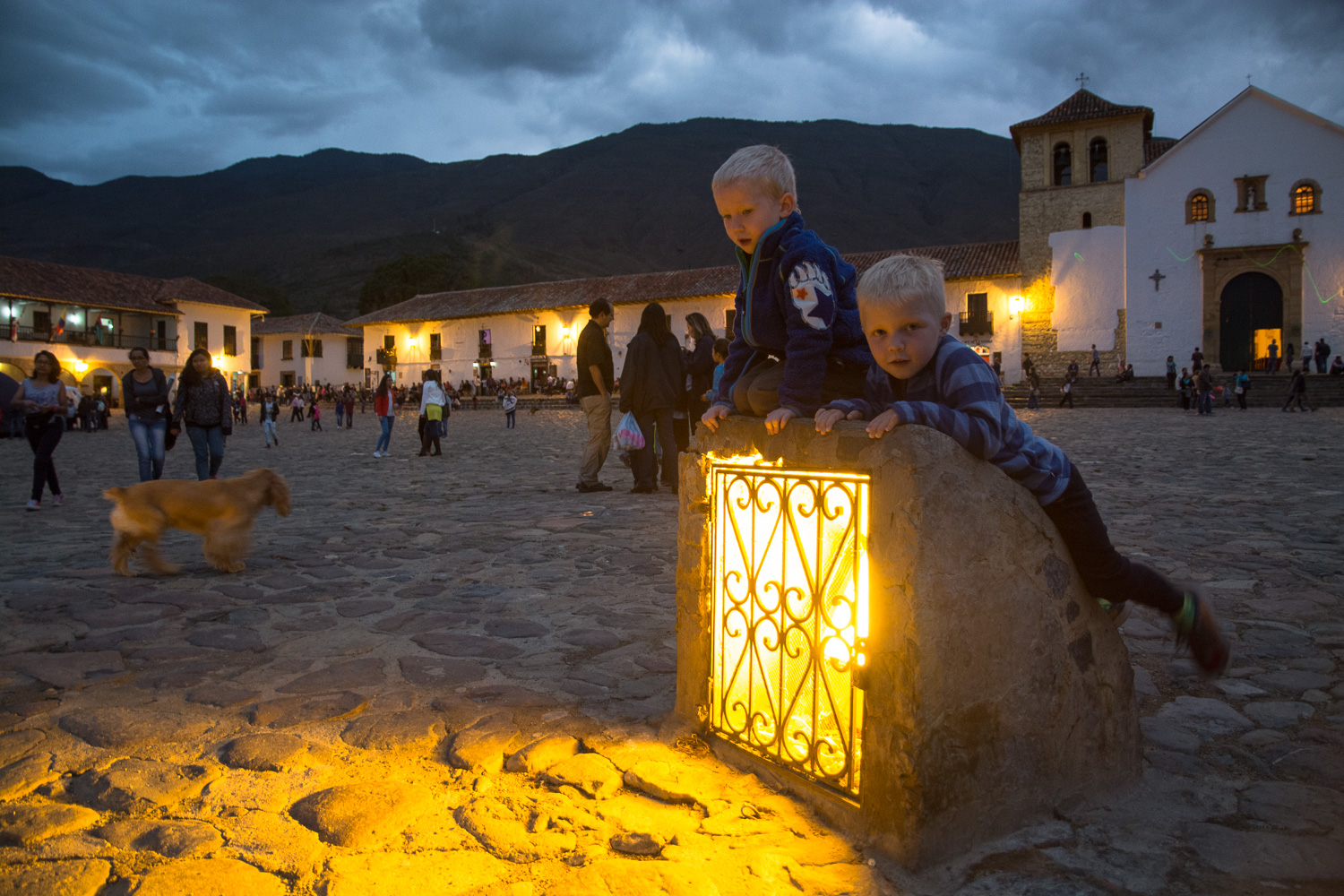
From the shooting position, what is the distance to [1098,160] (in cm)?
3750

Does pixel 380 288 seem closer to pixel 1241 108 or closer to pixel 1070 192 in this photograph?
pixel 1070 192

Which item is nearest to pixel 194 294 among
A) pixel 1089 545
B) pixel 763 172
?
pixel 763 172

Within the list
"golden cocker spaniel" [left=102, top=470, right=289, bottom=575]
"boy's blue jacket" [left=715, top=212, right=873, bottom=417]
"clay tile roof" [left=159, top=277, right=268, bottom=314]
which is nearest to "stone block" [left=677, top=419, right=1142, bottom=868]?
"boy's blue jacket" [left=715, top=212, right=873, bottom=417]

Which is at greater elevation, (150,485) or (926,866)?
(150,485)

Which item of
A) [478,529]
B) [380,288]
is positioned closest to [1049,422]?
[478,529]

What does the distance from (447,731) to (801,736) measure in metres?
1.06

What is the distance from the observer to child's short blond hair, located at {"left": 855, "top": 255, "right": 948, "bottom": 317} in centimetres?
190

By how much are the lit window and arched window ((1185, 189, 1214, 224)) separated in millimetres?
2763

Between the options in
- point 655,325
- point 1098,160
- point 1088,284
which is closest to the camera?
point 655,325

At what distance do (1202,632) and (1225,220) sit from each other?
3882 cm

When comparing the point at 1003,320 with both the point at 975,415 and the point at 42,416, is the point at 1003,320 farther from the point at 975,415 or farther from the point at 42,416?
the point at 975,415

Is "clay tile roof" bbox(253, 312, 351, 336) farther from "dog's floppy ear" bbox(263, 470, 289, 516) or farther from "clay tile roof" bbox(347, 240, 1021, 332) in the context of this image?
"dog's floppy ear" bbox(263, 470, 289, 516)

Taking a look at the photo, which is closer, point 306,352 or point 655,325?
point 655,325

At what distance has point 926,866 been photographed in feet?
5.66
